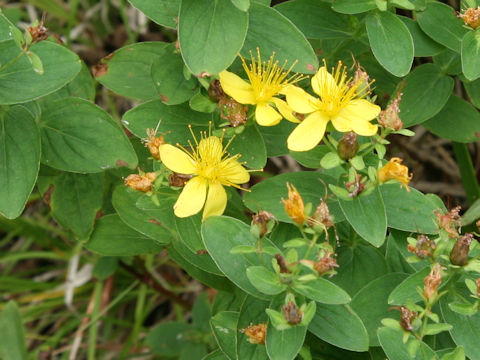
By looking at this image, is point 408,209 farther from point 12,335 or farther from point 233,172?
point 12,335

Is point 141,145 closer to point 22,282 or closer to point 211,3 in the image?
point 211,3

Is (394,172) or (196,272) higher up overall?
(394,172)

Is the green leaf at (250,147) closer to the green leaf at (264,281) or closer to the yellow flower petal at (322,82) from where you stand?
the yellow flower petal at (322,82)

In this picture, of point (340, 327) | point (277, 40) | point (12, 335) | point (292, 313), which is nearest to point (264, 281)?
point (292, 313)

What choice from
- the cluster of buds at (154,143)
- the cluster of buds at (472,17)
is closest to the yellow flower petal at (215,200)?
the cluster of buds at (154,143)

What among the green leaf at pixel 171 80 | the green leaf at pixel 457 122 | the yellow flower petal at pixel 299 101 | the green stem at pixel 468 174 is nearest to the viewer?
the yellow flower petal at pixel 299 101

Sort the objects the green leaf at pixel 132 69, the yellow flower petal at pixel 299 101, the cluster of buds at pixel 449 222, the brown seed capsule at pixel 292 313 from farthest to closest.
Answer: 1. the green leaf at pixel 132 69
2. the yellow flower petal at pixel 299 101
3. the cluster of buds at pixel 449 222
4. the brown seed capsule at pixel 292 313

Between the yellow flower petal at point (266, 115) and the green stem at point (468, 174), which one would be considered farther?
the green stem at point (468, 174)
